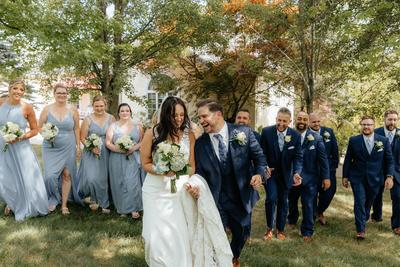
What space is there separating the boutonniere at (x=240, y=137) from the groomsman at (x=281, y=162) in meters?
1.71

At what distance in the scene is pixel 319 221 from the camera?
302 inches

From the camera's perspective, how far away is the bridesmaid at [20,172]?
7.15 meters

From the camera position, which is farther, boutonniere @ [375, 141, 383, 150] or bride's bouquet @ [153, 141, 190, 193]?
boutonniere @ [375, 141, 383, 150]

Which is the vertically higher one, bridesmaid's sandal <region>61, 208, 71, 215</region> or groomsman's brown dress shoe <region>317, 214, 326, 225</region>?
bridesmaid's sandal <region>61, 208, 71, 215</region>

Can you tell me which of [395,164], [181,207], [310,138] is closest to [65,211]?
[181,207]

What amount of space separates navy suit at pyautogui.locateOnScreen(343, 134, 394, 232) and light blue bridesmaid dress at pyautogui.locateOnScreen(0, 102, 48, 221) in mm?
5416

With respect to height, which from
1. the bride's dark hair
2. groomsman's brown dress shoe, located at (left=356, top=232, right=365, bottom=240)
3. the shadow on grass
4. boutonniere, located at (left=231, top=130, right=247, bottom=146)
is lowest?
groomsman's brown dress shoe, located at (left=356, top=232, right=365, bottom=240)

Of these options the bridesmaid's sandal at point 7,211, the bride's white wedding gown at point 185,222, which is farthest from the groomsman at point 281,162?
the bridesmaid's sandal at point 7,211

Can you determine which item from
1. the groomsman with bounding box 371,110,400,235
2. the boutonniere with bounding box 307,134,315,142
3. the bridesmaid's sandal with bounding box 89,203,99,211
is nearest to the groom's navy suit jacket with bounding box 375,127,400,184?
the groomsman with bounding box 371,110,400,235

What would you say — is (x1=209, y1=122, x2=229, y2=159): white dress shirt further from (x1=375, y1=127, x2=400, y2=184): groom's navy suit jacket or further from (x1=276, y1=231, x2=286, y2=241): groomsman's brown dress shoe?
(x1=375, y1=127, x2=400, y2=184): groom's navy suit jacket

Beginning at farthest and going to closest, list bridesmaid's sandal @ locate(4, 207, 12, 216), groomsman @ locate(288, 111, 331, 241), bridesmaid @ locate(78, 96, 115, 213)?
bridesmaid @ locate(78, 96, 115, 213) → bridesmaid's sandal @ locate(4, 207, 12, 216) → groomsman @ locate(288, 111, 331, 241)

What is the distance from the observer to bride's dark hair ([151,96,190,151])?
4.38m

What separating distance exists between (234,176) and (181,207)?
2.68 feet

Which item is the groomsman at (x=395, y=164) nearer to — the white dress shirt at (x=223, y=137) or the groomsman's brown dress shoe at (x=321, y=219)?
the groomsman's brown dress shoe at (x=321, y=219)
